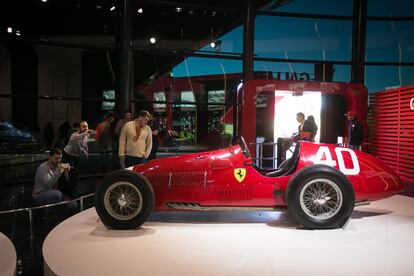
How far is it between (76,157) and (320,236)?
4519 mm

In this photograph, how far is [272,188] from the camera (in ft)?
15.0

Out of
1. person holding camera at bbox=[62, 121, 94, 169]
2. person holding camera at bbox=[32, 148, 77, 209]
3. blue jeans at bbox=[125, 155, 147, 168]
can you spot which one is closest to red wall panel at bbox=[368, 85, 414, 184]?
blue jeans at bbox=[125, 155, 147, 168]

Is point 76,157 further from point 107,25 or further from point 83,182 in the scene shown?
point 107,25

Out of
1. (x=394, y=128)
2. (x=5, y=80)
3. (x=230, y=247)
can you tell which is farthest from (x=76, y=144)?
(x=394, y=128)

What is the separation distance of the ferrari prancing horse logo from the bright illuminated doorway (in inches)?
249

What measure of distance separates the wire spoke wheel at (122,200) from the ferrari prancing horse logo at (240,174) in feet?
3.71

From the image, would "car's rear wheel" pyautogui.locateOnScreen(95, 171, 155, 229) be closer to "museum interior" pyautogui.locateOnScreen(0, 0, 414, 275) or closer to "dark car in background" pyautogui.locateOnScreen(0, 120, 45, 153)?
"museum interior" pyautogui.locateOnScreen(0, 0, 414, 275)

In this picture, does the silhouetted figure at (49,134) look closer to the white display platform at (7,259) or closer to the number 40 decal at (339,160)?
the white display platform at (7,259)

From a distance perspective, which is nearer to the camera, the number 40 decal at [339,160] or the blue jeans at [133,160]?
the number 40 decal at [339,160]

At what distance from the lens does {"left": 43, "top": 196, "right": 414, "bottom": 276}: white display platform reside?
10.8 ft

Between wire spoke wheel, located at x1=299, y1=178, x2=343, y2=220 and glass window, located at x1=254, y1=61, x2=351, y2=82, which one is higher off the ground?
glass window, located at x1=254, y1=61, x2=351, y2=82

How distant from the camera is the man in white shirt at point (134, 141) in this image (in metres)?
6.08

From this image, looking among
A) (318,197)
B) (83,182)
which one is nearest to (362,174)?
(318,197)

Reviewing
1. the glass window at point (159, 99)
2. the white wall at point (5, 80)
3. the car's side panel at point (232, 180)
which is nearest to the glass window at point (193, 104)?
the glass window at point (159, 99)
